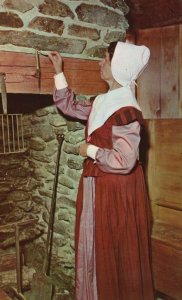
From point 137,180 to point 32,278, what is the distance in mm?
1390

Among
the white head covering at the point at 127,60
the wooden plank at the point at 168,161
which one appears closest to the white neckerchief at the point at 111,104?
the white head covering at the point at 127,60

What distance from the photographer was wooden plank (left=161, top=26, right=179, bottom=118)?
11.2 feet

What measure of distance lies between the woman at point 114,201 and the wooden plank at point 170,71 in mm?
866

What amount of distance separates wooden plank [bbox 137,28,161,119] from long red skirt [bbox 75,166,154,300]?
108cm

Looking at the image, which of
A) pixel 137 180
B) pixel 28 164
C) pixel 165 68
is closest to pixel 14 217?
pixel 28 164

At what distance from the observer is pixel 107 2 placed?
3.14 m

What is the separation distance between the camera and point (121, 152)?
8.21 feet

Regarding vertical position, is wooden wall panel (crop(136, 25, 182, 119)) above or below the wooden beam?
below

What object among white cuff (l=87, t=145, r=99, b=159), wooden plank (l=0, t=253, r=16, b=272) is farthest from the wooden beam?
wooden plank (l=0, t=253, r=16, b=272)

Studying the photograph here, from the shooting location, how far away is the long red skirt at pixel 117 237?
2635 millimetres

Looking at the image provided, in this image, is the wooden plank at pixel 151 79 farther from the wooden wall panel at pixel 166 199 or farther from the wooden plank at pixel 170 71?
the wooden wall panel at pixel 166 199

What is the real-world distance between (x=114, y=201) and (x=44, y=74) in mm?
1058

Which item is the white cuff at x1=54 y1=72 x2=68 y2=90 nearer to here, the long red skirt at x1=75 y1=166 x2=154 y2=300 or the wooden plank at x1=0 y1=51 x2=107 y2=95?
the wooden plank at x1=0 y1=51 x2=107 y2=95

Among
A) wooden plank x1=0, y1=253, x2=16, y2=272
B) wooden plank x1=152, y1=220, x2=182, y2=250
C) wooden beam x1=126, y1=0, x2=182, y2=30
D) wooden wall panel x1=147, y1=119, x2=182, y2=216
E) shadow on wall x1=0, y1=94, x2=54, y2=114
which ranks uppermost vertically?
wooden beam x1=126, y1=0, x2=182, y2=30
